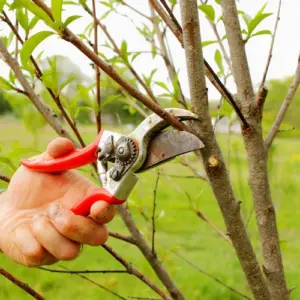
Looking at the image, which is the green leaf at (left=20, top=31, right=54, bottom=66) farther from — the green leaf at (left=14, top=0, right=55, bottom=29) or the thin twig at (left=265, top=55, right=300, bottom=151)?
the thin twig at (left=265, top=55, right=300, bottom=151)

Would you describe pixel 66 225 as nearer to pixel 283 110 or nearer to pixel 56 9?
pixel 56 9

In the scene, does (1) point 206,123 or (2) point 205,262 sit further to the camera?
(2) point 205,262

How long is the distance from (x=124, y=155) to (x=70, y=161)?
0.38 feet

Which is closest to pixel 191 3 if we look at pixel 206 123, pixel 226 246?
pixel 206 123

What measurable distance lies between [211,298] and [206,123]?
2490mm

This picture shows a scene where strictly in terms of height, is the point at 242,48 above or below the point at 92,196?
above

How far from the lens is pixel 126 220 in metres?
1.30

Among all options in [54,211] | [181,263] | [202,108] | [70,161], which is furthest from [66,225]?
[181,263]

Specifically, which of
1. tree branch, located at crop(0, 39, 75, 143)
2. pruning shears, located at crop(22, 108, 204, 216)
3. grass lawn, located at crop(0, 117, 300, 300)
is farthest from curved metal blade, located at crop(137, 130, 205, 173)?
grass lawn, located at crop(0, 117, 300, 300)

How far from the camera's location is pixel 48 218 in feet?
3.15

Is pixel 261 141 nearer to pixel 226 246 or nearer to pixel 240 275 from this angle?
pixel 240 275

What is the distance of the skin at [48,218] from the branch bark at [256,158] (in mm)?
300

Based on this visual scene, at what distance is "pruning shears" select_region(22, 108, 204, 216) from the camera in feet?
3.15

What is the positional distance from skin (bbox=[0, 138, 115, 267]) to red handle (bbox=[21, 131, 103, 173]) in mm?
14
